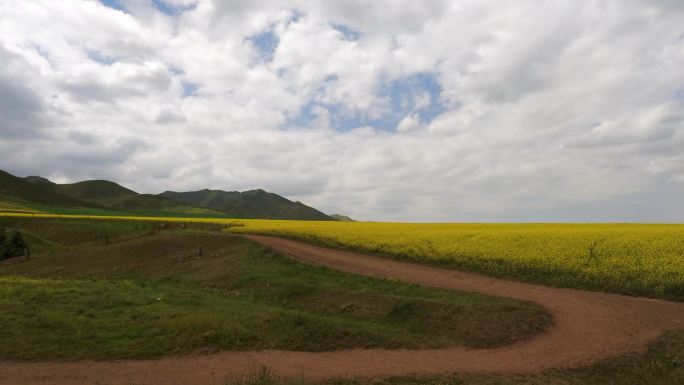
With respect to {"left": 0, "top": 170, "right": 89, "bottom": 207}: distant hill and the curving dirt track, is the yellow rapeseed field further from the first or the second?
{"left": 0, "top": 170, "right": 89, "bottom": 207}: distant hill

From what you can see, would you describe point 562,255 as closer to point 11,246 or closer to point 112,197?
point 11,246

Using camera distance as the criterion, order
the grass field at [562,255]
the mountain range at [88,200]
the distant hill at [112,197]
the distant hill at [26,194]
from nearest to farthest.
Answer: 1. the grass field at [562,255]
2. the mountain range at [88,200]
3. the distant hill at [26,194]
4. the distant hill at [112,197]

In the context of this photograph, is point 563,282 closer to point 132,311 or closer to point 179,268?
point 132,311

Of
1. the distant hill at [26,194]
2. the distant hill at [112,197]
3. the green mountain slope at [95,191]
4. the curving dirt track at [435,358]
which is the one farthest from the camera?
the green mountain slope at [95,191]

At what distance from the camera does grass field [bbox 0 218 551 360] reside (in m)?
12.8

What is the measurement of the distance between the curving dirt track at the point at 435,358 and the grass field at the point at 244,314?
598mm

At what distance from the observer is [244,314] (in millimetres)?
15797

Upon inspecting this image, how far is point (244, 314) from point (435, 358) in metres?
7.06

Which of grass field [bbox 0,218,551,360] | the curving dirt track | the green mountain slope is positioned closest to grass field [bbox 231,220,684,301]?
the curving dirt track

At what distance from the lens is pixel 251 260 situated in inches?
1033

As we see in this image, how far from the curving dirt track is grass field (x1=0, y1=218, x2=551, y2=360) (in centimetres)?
60

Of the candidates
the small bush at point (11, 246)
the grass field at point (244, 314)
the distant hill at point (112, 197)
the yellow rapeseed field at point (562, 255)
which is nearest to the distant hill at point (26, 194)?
the distant hill at point (112, 197)

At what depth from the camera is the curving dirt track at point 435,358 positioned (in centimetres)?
1056

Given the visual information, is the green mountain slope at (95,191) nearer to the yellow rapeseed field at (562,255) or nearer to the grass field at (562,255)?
the yellow rapeseed field at (562,255)
